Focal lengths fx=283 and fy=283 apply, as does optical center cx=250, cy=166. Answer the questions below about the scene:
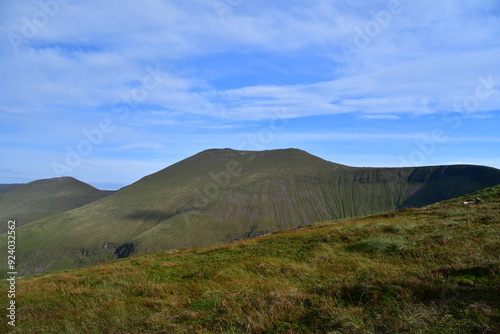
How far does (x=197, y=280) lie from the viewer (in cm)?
1116

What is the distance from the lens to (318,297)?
7312 millimetres

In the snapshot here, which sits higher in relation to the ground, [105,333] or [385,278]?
[385,278]

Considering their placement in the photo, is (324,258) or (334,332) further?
(324,258)

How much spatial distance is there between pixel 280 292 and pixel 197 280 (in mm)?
4595

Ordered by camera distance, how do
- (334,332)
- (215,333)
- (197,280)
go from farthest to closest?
(197,280) → (215,333) → (334,332)

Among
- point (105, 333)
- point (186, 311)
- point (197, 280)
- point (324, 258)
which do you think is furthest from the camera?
point (324, 258)

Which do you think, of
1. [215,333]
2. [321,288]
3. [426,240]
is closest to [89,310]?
[215,333]

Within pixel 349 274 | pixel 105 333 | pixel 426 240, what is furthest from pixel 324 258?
pixel 105 333

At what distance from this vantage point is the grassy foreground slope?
5.84m

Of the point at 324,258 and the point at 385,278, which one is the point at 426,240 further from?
the point at 385,278

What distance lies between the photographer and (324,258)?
487 inches

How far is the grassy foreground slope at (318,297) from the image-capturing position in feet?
19.1

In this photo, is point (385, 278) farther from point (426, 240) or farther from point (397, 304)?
point (426, 240)

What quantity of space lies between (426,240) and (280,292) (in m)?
8.39
